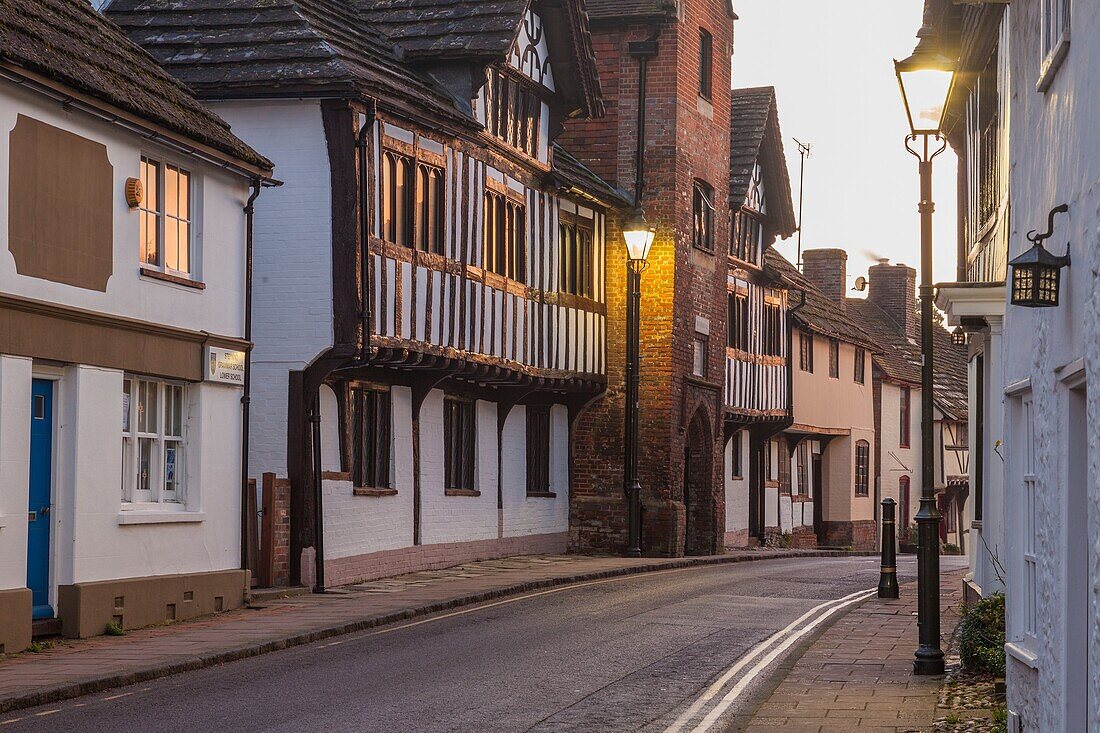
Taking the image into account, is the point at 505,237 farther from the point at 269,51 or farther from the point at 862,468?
the point at 862,468

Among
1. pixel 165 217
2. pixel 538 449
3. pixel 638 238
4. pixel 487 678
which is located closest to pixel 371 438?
pixel 165 217

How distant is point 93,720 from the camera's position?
10.4m

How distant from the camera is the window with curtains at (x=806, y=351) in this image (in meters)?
45.3

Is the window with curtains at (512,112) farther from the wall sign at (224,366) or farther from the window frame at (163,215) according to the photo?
the window frame at (163,215)

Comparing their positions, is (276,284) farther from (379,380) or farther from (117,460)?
(117,460)

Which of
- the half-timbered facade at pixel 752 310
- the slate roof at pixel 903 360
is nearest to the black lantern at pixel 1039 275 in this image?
the half-timbered facade at pixel 752 310

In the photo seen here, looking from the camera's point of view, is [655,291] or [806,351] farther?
[806,351]

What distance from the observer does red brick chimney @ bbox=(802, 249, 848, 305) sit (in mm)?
54594

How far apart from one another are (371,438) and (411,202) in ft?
11.5

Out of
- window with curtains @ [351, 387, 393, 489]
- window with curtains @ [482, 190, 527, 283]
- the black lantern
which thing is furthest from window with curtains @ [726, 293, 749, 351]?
the black lantern

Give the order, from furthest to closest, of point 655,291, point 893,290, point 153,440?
point 893,290 < point 655,291 < point 153,440

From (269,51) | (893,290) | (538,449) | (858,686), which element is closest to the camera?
(858,686)

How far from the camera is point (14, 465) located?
1418 centimetres

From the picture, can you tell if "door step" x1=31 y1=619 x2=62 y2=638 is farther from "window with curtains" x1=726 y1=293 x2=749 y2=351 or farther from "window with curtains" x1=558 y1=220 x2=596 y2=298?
"window with curtains" x1=726 y1=293 x2=749 y2=351
